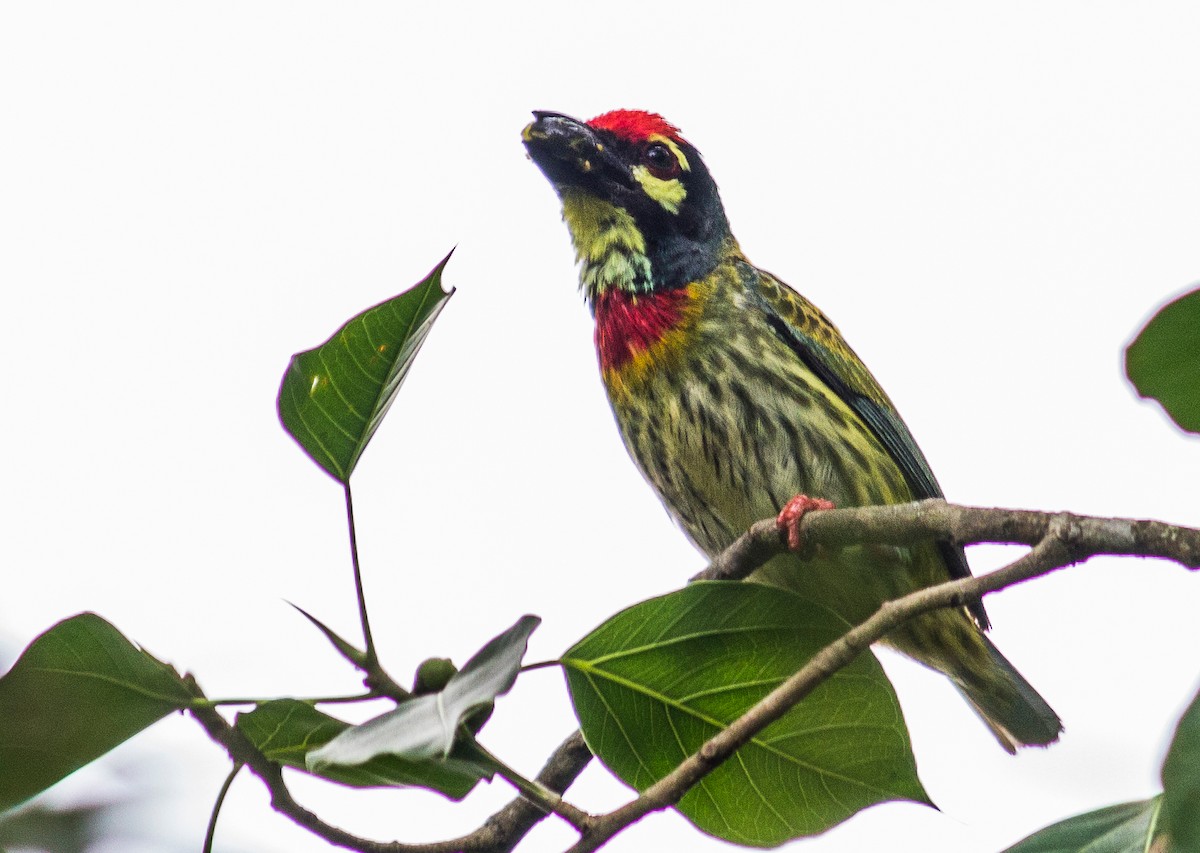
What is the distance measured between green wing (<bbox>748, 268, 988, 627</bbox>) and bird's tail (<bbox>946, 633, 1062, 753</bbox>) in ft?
1.02

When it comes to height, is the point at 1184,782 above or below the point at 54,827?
below

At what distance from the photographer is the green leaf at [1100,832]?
67.7 inches

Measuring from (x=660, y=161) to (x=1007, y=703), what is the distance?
212 centimetres

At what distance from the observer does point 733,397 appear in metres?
3.84

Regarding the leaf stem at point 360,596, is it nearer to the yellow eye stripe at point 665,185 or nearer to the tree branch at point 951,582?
the tree branch at point 951,582

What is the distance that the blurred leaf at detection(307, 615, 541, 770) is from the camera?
1.57 metres

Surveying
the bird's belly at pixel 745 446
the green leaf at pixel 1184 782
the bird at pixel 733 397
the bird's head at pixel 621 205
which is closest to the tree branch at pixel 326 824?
the green leaf at pixel 1184 782

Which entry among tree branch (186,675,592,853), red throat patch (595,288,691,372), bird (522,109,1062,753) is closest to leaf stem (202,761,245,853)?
tree branch (186,675,592,853)

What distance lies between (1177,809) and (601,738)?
1.00 metres

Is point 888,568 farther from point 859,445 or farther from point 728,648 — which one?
point 728,648

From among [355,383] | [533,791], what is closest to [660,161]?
[355,383]

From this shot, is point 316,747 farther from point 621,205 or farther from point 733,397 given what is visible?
point 621,205

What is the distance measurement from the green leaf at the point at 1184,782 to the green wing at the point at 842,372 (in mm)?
2595

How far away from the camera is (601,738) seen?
2146 millimetres
